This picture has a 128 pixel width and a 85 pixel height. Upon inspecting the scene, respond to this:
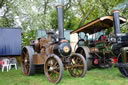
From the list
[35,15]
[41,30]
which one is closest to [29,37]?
[41,30]

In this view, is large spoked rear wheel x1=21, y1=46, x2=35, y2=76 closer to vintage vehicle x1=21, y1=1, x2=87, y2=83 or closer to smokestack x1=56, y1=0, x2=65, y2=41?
vintage vehicle x1=21, y1=1, x2=87, y2=83

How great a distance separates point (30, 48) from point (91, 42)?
294 cm

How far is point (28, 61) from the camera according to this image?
557 centimetres

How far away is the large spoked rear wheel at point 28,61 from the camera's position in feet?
16.9

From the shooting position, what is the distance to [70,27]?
17250 millimetres

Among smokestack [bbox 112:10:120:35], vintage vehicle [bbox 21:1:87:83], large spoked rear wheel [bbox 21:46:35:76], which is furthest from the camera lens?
smokestack [bbox 112:10:120:35]

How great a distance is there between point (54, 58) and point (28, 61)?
1.63 m

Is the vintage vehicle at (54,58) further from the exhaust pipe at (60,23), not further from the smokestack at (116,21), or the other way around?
the smokestack at (116,21)

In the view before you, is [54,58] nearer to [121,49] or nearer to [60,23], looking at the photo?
[60,23]

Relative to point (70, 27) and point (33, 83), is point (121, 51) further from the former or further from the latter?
point (70, 27)

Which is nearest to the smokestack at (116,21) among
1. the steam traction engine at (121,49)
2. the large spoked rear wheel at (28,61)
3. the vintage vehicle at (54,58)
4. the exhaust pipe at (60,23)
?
the steam traction engine at (121,49)

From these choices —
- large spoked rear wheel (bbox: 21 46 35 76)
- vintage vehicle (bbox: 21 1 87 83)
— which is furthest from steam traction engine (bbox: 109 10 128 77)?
large spoked rear wheel (bbox: 21 46 35 76)

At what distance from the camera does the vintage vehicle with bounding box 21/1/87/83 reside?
4364mm

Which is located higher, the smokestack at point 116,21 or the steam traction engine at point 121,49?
the smokestack at point 116,21
